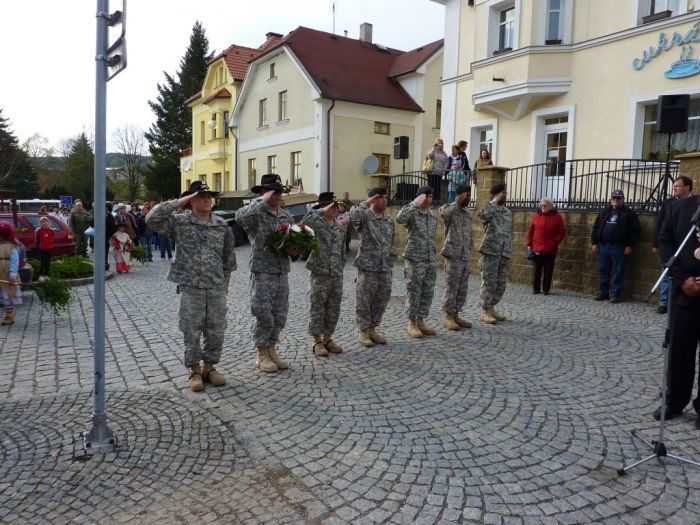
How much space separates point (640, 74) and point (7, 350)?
1398 centimetres

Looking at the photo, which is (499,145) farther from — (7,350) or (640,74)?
(7,350)

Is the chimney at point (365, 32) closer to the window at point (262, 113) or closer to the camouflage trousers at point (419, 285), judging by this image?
the window at point (262, 113)

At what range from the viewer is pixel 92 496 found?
3207 millimetres

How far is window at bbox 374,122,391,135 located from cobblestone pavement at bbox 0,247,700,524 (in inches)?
847

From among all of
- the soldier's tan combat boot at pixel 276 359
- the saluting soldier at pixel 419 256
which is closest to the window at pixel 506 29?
the saluting soldier at pixel 419 256

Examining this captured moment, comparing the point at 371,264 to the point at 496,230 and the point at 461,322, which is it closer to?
the point at 461,322

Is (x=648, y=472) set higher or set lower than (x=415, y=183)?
lower

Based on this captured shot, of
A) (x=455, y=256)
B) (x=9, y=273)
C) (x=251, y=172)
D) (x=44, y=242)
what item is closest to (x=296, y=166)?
(x=251, y=172)

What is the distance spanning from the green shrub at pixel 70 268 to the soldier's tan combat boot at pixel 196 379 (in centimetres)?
785

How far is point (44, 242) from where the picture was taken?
12594 mm

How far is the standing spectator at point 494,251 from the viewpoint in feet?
26.0

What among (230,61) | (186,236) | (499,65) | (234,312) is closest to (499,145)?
(499,65)

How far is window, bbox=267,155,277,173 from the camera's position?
97.9 feet

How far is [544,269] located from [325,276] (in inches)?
243
